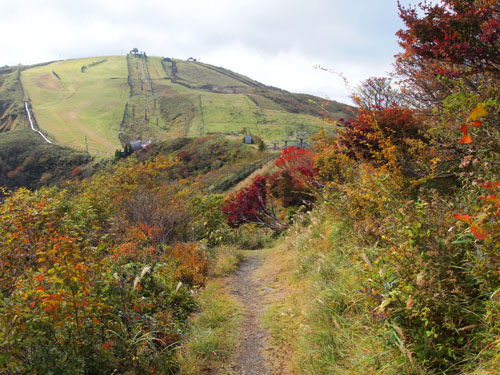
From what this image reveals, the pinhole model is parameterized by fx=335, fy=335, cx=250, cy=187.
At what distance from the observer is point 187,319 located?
447 centimetres

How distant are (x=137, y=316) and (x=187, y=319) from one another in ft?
3.01

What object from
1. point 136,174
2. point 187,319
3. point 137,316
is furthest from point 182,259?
point 136,174

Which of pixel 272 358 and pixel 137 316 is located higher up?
pixel 137 316

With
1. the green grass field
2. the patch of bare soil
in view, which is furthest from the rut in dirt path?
the green grass field

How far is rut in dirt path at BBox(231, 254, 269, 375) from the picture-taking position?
3.61m

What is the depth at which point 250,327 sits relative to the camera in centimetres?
446

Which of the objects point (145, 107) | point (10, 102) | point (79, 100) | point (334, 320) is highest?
point (79, 100)

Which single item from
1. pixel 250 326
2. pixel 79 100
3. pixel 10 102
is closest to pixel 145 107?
pixel 79 100

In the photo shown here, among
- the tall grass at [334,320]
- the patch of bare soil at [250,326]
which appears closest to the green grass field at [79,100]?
the patch of bare soil at [250,326]

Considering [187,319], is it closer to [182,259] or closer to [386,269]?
[182,259]

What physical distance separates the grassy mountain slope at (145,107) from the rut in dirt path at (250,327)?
53865mm

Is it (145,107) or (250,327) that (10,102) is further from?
(250,327)

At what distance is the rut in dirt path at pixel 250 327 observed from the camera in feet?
11.9

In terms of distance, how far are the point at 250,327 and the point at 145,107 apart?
110531 millimetres
